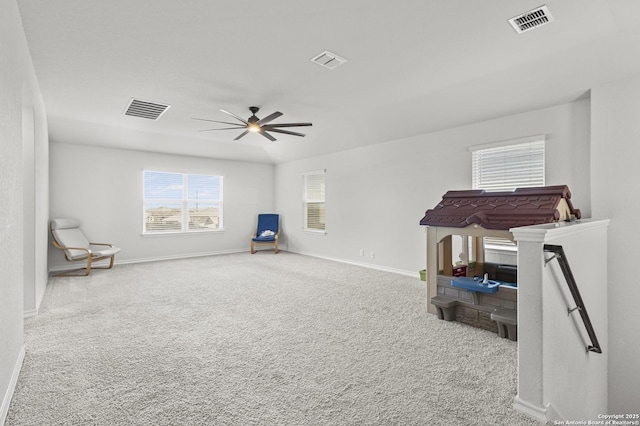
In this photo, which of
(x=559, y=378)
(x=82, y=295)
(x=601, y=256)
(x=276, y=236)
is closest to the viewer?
(x=559, y=378)

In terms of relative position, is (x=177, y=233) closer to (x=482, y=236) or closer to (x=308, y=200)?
(x=308, y=200)

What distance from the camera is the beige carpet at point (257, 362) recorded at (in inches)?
77.6

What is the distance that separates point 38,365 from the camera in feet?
8.27

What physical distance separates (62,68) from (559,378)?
535 centimetres

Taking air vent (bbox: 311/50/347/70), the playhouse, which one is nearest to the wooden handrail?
the playhouse

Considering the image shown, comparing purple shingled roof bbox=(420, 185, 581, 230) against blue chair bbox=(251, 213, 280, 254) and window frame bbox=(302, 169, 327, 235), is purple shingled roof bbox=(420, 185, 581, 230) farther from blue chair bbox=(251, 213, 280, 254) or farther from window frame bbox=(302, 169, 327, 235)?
blue chair bbox=(251, 213, 280, 254)

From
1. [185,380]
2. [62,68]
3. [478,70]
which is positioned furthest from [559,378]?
[62,68]

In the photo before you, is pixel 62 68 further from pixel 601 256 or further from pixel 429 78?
pixel 601 256

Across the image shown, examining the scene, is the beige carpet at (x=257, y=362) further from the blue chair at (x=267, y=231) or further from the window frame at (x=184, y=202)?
the blue chair at (x=267, y=231)

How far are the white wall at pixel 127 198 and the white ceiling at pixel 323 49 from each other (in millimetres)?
1381

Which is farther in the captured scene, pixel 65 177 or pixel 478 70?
pixel 65 177

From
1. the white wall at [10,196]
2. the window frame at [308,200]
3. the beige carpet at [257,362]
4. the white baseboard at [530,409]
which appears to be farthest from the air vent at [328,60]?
the window frame at [308,200]

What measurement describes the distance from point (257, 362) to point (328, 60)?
9.71ft

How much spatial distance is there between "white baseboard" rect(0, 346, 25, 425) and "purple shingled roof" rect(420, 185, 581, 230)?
3725 millimetres
